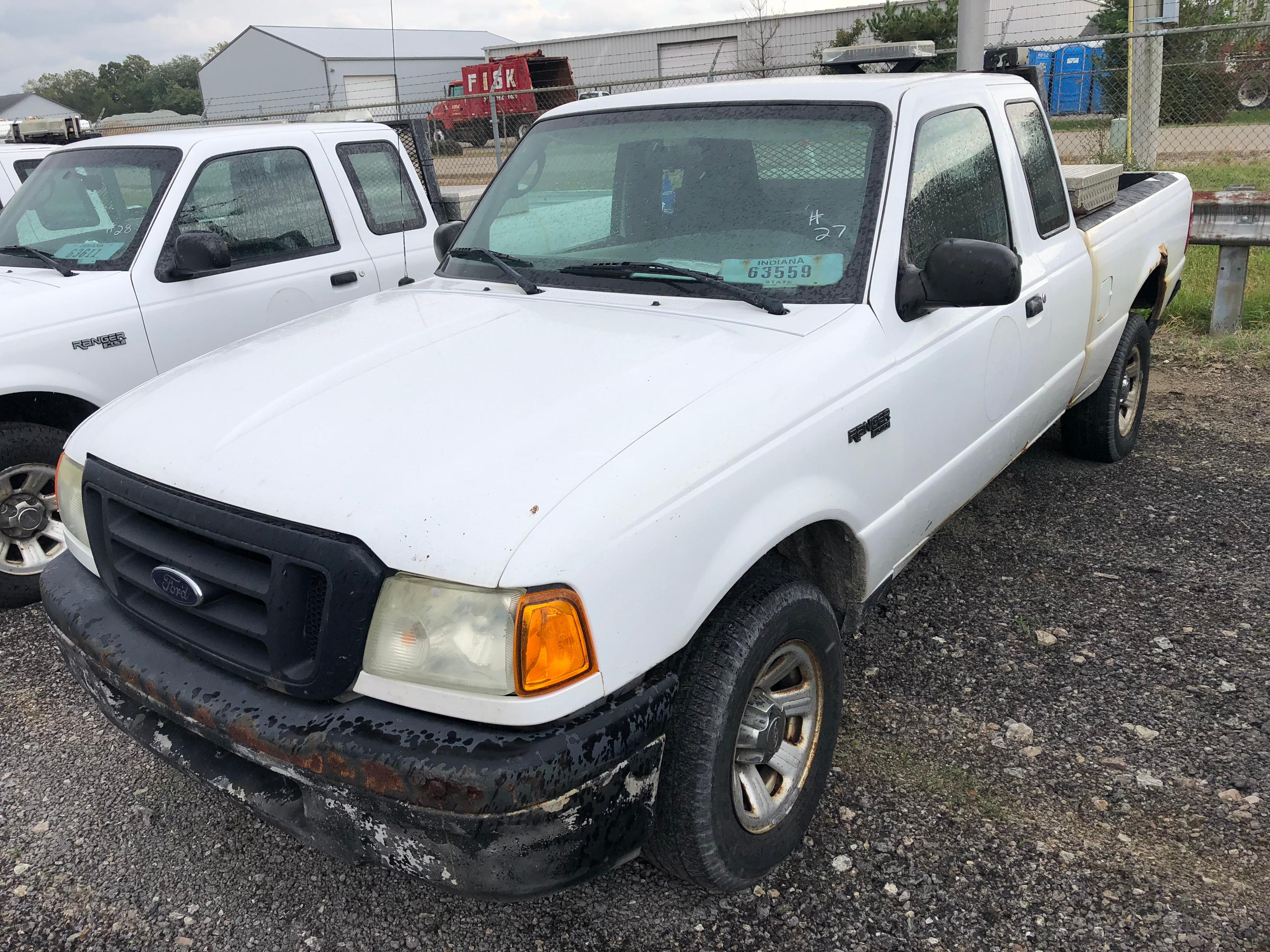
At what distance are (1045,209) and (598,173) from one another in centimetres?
178

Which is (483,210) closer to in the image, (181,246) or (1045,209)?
(181,246)

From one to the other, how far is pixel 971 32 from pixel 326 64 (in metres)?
43.0

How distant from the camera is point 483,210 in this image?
3807 mm

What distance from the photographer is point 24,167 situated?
691 centimetres

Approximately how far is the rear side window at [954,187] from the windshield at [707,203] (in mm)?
180

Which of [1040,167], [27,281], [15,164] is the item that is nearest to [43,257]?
[27,281]

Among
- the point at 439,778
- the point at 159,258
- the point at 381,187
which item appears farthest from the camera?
the point at 381,187

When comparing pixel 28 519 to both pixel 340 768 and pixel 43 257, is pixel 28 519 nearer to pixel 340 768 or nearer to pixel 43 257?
pixel 43 257

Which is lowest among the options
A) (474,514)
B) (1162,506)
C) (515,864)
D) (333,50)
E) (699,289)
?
(1162,506)

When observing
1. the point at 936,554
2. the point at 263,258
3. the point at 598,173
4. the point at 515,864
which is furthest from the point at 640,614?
the point at 263,258

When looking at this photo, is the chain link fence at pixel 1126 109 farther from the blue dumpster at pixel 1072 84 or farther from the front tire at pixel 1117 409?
the front tire at pixel 1117 409

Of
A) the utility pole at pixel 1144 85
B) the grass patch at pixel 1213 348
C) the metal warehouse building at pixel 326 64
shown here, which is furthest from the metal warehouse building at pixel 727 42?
the grass patch at pixel 1213 348

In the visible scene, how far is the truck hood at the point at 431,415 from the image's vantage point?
204 cm

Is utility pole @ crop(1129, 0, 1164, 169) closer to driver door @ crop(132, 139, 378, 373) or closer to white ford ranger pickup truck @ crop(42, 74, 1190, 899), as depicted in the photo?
white ford ranger pickup truck @ crop(42, 74, 1190, 899)
